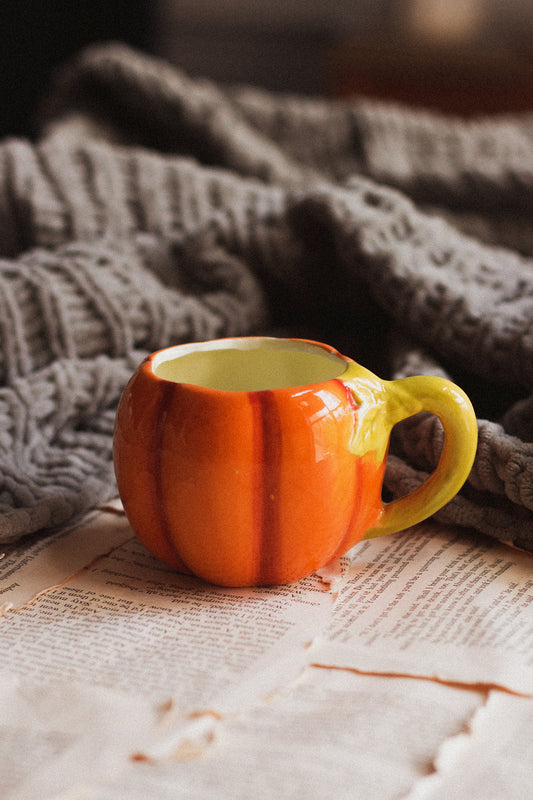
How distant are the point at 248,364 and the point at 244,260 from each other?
22 centimetres

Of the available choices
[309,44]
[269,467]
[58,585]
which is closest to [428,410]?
[269,467]

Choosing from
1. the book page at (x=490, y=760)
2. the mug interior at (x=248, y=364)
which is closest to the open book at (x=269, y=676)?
the book page at (x=490, y=760)

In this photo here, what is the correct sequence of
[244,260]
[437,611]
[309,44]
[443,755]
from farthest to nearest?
[309,44] → [244,260] → [437,611] → [443,755]

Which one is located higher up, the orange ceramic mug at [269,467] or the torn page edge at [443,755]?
the orange ceramic mug at [269,467]

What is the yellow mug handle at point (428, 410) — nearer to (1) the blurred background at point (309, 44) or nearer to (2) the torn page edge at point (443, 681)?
(2) the torn page edge at point (443, 681)

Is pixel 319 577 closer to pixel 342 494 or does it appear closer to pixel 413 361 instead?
pixel 342 494

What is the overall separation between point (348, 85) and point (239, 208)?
136 centimetres

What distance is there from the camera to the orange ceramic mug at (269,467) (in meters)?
0.38

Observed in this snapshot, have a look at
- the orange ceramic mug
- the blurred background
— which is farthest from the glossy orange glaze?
the blurred background

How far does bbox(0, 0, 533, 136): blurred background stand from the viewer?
1151 mm

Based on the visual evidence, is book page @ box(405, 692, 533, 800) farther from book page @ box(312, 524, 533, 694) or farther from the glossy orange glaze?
the glossy orange glaze

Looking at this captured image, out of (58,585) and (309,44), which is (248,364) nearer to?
(58,585)

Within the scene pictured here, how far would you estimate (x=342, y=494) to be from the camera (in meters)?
0.40

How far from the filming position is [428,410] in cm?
42
